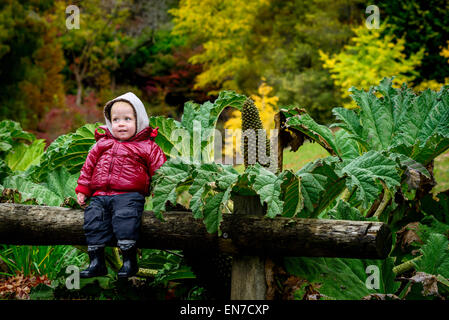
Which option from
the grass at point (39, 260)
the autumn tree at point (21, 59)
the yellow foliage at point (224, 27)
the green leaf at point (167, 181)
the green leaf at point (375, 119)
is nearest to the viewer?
the green leaf at point (167, 181)

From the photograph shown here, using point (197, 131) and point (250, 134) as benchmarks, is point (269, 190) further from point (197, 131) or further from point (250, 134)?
point (197, 131)

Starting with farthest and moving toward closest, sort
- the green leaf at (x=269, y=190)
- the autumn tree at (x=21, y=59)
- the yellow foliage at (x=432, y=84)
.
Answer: the autumn tree at (x=21, y=59) → the yellow foliage at (x=432, y=84) → the green leaf at (x=269, y=190)

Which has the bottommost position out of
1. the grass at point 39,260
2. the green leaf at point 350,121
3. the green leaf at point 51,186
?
the grass at point 39,260

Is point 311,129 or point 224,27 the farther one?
point 224,27

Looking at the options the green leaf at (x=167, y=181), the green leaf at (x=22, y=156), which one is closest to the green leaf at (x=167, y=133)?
the green leaf at (x=167, y=181)

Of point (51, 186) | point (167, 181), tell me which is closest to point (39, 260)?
point (51, 186)

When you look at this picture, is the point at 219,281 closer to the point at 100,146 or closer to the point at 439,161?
the point at 100,146

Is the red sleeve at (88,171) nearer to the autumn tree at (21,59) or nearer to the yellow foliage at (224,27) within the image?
the autumn tree at (21,59)

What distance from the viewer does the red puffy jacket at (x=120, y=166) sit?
2.36 meters

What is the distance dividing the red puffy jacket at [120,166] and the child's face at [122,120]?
0.04 meters

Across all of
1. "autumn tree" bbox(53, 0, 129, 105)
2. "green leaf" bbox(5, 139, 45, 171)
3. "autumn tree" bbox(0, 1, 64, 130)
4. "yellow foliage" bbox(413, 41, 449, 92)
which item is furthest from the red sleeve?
"autumn tree" bbox(53, 0, 129, 105)

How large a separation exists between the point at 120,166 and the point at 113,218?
260 mm

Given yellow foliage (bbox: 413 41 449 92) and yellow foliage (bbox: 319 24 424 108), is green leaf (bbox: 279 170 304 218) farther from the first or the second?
yellow foliage (bbox: 413 41 449 92)

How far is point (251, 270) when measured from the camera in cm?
224
